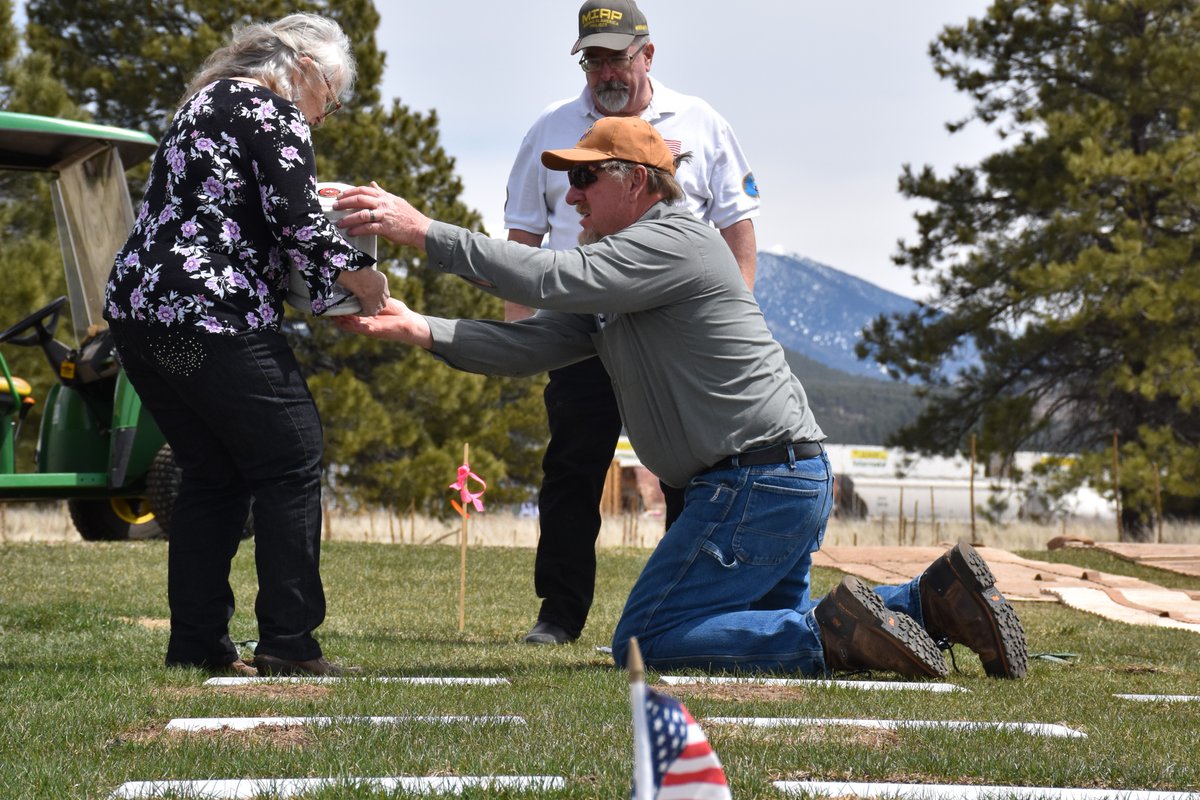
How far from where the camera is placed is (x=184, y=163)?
3.60 m

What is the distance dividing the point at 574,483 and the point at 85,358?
453cm

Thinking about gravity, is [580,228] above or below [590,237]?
above

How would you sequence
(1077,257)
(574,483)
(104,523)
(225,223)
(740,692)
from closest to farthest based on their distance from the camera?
(740,692), (225,223), (574,483), (104,523), (1077,257)

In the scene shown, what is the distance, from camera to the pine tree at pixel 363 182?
1917 cm

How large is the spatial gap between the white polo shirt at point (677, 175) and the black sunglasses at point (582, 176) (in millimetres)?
936

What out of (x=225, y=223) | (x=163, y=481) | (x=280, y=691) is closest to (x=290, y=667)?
(x=280, y=691)

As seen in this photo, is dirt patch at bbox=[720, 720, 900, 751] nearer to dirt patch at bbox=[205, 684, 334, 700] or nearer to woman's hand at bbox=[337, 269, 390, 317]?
dirt patch at bbox=[205, 684, 334, 700]

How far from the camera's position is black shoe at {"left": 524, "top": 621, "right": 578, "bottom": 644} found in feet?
16.1

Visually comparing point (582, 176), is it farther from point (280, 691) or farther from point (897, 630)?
point (280, 691)

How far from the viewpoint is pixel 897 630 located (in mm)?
3783

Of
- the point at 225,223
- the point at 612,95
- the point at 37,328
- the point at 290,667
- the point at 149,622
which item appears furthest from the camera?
the point at 37,328

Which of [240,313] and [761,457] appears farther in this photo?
[761,457]

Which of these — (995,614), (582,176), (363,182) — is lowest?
(995,614)

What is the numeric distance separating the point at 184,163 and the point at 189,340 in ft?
1.44
